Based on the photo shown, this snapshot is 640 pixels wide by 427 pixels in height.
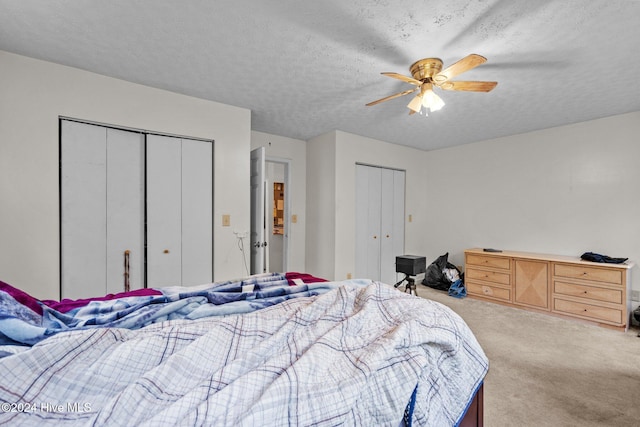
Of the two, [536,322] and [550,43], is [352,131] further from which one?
[536,322]

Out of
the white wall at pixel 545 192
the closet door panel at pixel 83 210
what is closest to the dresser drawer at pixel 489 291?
the white wall at pixel 545 192

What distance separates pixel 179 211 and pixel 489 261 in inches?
162

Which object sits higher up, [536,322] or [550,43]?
[550,43]

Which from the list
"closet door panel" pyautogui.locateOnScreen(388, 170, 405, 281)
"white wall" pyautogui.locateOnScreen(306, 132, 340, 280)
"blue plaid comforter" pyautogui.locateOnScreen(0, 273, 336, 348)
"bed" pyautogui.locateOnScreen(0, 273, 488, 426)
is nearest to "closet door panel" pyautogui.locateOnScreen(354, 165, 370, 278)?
"white wall" pyautogui.locateOnScreen(306, 132, 340, 280)

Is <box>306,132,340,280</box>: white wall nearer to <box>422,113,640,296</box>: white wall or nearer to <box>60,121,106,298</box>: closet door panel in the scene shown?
<box>422,113,640,296</box>: white wall

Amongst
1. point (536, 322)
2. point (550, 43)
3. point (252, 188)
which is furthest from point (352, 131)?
point (536, 322)

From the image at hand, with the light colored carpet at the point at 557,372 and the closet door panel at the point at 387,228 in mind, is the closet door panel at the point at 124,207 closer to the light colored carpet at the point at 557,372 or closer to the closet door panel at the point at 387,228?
the light colored carpet at the point at 557,372

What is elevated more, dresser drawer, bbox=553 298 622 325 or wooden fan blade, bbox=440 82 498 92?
wooden fan blade, bbox=440 82 498 92

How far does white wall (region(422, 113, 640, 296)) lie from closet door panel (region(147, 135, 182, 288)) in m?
4.31

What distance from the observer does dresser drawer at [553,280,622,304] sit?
119 inches

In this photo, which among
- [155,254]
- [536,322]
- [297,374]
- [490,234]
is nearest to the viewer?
[297,374]

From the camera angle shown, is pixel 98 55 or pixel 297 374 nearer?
pixel 297 374

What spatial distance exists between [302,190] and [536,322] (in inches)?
137

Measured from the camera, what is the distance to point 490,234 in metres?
4.44
